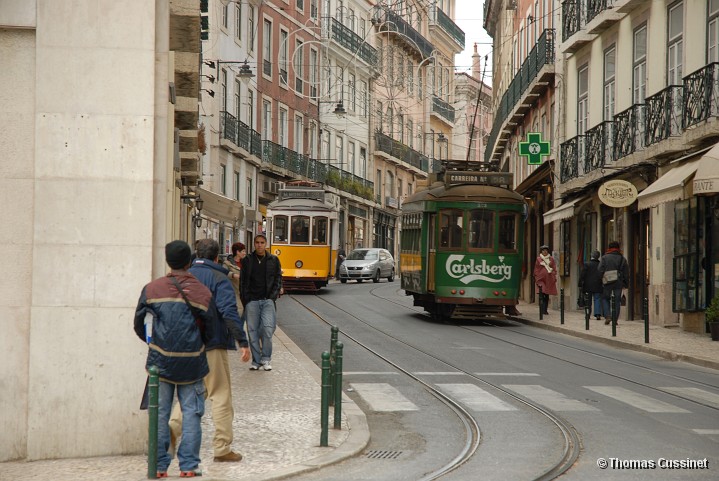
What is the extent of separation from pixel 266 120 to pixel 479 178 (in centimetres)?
2745

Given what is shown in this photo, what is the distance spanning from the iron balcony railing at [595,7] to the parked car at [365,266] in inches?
834

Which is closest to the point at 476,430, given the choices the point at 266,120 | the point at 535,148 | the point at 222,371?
the point at 222,371

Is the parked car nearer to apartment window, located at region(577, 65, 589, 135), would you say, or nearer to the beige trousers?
apartment window, located at region(577, 65, 589, 135)

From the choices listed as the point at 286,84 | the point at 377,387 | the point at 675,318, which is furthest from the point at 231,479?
the point at 286,84

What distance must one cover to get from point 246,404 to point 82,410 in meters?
2.74

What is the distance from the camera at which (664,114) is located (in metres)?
24.0

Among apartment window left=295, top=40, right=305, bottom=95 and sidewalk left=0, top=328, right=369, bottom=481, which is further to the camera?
apartment window left=295, top=40, right=305, bottom=95

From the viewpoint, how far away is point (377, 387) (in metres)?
13.6

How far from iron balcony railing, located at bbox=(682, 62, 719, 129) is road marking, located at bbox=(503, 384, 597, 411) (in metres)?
9.30

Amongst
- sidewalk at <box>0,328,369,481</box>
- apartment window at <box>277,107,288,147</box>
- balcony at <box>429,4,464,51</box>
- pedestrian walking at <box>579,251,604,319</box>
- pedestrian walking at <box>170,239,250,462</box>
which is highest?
balcony at <box>429,4,464,51</box>

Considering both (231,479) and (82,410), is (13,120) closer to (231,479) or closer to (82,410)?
(82,410)

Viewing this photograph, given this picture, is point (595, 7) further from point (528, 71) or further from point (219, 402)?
point (219, 402)

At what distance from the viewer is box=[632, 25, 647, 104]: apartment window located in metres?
27.1

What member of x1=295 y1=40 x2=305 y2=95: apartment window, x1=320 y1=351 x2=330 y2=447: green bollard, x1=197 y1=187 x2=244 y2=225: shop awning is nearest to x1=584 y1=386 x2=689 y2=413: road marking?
x1=320 y1=351 x2=330 y2=447: green bollard
